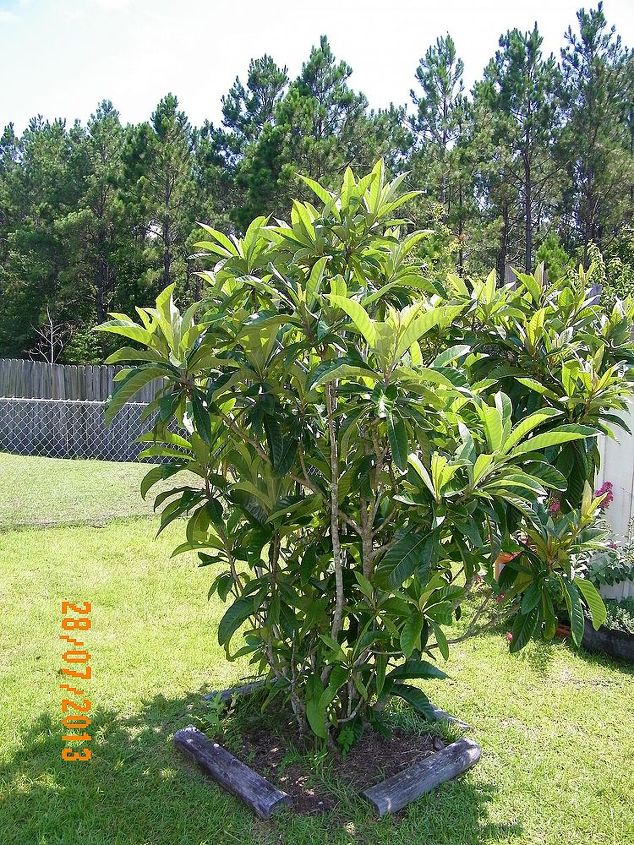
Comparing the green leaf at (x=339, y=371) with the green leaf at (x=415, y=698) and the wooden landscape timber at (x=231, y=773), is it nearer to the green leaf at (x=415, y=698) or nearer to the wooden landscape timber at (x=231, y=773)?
the green leaf at (x=415, y=698)

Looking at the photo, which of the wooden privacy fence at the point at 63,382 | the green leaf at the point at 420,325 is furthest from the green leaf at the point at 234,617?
the wooden privacy fence at the point at 63,382

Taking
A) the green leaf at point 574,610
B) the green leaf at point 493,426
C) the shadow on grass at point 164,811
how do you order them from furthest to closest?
the shadow on grass at point 164,811, the green leaf at point 574,610, the green leaf at point 493,426

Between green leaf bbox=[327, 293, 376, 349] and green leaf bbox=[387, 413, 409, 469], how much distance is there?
22 cm

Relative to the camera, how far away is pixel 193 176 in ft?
64.8

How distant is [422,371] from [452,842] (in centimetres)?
160

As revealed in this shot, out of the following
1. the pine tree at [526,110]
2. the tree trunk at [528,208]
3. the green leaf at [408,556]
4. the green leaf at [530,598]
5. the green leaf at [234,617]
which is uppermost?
the pine tree at [526,110]

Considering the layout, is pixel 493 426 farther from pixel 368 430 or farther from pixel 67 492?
pixel 67 492

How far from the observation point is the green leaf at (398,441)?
1893mm

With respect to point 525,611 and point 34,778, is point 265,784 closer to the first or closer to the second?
point 34,778

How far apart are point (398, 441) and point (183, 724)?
6.35 ft

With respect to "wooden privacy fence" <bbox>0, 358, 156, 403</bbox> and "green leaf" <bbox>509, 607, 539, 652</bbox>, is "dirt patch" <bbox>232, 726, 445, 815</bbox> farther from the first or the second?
"wooden privacy fence" <bbox>0, 358, 156, 403</bbox>

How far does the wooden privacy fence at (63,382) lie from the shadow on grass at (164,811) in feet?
33.6

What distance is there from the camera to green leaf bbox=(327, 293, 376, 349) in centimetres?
186
